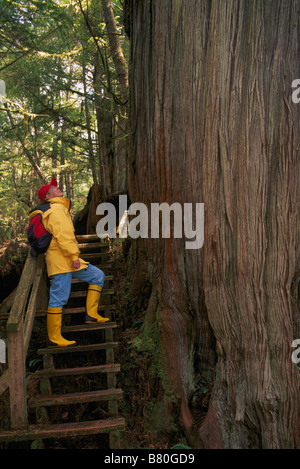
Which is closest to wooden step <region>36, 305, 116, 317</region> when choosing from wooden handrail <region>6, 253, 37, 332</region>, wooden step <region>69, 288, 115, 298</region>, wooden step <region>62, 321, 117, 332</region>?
wooden step <region>69, 288, 115, 298</region>

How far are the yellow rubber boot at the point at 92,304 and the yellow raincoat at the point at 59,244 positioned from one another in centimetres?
40

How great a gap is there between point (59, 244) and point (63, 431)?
6.12 feet

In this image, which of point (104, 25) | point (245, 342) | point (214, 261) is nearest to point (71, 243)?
point (214, 261)

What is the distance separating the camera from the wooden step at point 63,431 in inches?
125

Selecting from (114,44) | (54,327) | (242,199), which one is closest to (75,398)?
(54,327)

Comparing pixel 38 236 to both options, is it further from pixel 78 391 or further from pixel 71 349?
pixel 78 391

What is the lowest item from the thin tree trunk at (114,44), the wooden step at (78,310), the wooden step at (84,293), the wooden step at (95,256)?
the wooden step at (78,310)

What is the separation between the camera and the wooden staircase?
3232 millimetres

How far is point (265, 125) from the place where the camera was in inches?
127

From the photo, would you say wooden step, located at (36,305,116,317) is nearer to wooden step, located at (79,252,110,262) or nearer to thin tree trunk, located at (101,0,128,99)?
wooden step, located at (79,252,110,262)

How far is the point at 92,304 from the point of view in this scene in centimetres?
434

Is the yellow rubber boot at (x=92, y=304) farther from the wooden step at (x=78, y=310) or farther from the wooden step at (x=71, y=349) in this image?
the wooden step at (x=71, y=349)

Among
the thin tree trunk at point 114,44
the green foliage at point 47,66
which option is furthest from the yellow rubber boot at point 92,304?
the thin tree trunk at point 114,44

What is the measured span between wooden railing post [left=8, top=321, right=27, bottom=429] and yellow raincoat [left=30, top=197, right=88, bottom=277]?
3.08ft
